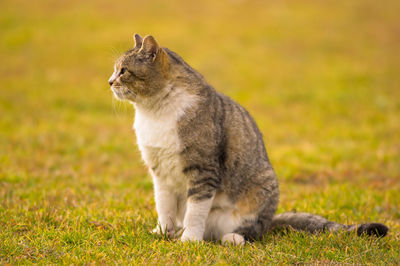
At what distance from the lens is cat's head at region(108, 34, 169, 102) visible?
4.32 metres

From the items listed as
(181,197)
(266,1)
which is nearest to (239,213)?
(181,197)

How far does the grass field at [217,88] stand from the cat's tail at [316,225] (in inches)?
5.4

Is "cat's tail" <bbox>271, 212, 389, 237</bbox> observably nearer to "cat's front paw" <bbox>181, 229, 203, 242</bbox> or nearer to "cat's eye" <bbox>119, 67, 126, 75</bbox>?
"cat's front paw" <bbox>181, 229, 203, 242</bbox>

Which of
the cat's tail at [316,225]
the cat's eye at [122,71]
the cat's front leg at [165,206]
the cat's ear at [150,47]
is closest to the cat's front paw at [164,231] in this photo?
the cat's front leg at [165,206]

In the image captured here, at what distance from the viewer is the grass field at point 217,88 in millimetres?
4098

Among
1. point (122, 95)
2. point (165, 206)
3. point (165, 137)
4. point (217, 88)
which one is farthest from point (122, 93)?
point (217, 88)

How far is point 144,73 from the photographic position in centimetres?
432

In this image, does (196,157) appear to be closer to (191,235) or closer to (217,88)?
(191,235)

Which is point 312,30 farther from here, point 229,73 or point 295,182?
point 295,182

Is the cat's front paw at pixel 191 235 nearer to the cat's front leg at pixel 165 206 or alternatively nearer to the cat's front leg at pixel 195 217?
the cat's front leg at pixel 195 217

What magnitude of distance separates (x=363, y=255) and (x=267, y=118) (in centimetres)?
751

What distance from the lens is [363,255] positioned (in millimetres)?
3830

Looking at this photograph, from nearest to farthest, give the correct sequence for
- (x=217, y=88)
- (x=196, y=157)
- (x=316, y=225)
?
1. (x=196, y=157)
2. (x=316, y=225)
3. (x=217, y=88)

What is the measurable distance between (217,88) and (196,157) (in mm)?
9604
